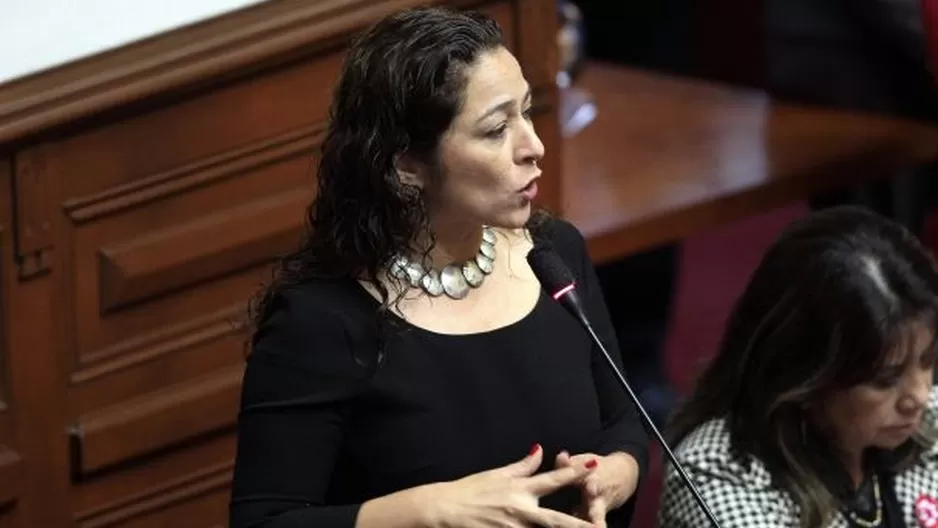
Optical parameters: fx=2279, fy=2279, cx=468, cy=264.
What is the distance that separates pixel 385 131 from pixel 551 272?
154mm

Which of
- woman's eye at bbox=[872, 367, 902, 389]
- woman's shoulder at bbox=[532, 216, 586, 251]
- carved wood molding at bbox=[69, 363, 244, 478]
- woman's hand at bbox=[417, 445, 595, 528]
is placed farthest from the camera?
carved wood molding at bbox=[69, 363, 244, 478]

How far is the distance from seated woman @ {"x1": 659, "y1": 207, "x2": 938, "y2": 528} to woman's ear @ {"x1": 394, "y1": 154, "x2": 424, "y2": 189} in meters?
0.52

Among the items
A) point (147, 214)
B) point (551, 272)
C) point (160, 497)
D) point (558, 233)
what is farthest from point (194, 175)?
point (551, 272)

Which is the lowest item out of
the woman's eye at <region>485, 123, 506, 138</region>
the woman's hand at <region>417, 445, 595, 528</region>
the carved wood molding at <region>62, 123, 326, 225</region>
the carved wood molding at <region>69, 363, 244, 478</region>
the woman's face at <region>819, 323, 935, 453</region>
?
the carved wood molding at <region>69, 363, 244, 478</region>

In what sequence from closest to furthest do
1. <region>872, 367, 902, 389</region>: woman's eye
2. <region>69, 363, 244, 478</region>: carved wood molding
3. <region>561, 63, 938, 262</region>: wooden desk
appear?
<region>872, 367, 902, 389</region>: woman's eye, <region>69, 363, 244, 478</region>: carved wood molding, <region>561, 63, 938, 262</region>: wooden desk

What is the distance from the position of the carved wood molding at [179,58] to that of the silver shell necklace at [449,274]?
51 cm

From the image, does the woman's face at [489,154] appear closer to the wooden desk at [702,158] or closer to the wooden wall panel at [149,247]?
the wooden wall panel at [149,247]

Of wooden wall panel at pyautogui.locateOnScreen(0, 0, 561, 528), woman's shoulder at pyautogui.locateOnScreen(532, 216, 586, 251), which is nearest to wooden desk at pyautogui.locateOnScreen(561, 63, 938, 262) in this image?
wooden wall panel at pyautogui.locateOnScreen(0, 0, 561, 528)

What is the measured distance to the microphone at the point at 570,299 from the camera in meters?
1.58

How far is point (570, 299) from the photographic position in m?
1.58

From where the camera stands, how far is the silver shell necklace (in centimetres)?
161

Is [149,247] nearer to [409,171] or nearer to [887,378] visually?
[409,171]

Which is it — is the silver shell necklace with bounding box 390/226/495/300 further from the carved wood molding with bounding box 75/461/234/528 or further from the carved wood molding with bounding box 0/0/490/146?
the carved wood molding with bounding box 75/461/234/528

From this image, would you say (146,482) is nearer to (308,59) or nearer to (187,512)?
(187,512)
